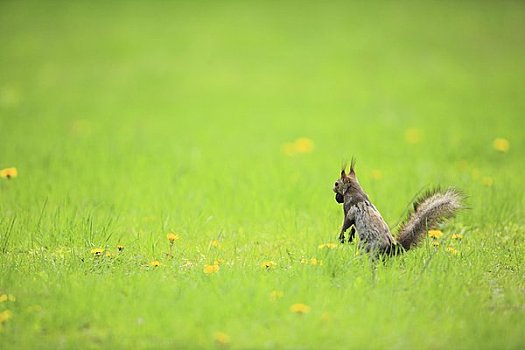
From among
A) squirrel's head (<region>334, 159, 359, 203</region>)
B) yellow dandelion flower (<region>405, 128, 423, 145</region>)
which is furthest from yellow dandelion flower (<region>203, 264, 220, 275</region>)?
yellow dandelion flower (<region>405, 128, 423, 145</region>)

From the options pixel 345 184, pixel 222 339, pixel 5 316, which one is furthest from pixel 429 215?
pixel 5 316

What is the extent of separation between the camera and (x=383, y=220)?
5.55 m

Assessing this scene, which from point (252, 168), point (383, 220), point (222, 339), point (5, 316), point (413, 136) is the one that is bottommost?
point (5, 316)

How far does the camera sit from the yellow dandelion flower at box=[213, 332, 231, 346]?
4375mm

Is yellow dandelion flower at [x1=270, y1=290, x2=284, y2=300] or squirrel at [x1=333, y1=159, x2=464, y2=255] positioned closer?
yellow dandelion flower at [x1=270, y1=290, x2=284, y2=300]

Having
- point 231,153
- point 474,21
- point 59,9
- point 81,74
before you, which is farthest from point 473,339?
point 59,9

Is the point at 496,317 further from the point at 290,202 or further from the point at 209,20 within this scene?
the point at 209,20

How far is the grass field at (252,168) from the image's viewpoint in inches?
187

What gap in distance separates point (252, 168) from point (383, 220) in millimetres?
3599

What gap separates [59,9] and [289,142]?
11.3 m

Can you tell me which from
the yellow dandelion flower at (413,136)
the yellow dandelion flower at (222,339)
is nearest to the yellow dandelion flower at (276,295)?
the yellow dandelion flower at (222,339)

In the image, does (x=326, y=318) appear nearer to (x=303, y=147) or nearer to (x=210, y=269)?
(x=210, y=269)

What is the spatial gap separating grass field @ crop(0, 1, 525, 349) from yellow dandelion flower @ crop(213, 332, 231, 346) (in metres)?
0.03

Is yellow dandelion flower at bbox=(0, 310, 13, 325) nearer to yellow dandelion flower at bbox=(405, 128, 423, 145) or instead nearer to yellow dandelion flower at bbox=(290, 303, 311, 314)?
yellow dandelion flower at bbox=(290, 303, 311, 314)
